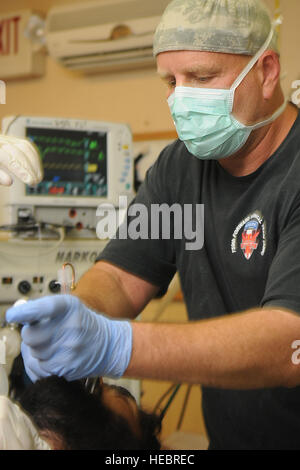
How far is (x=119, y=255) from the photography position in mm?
1365

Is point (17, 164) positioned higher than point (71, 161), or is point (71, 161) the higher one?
point (71, 161)

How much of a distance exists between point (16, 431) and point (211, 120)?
0.73 metres

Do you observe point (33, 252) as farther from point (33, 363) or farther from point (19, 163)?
point (33, 363)

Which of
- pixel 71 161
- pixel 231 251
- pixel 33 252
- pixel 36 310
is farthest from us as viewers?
pixel 71 161

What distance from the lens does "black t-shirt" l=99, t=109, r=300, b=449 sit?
3.77 ft

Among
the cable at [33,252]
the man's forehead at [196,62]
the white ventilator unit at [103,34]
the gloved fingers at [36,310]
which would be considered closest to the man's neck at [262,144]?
the man's forehead at [196,62]

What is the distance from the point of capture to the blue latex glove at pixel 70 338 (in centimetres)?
71

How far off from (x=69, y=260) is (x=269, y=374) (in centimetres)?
129

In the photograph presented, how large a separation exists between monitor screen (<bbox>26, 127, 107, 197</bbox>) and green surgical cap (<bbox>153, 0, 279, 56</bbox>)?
38.4 inches

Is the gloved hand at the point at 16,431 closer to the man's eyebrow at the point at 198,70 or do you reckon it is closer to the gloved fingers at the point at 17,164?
the gloved fingers at the point at 17,164

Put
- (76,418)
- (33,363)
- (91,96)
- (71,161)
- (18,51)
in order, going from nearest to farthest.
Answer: (33,363), (76,418), (71,161), (91,96), (18,51)

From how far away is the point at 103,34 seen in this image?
293 cm

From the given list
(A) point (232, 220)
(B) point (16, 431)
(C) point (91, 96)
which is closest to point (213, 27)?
(A) point (232, 220)

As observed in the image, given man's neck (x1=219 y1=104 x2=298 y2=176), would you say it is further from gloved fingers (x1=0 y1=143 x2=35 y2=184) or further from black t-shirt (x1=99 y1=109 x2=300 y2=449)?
gloved fingers (x1=0 y1=143 x2=35 y2=184)
